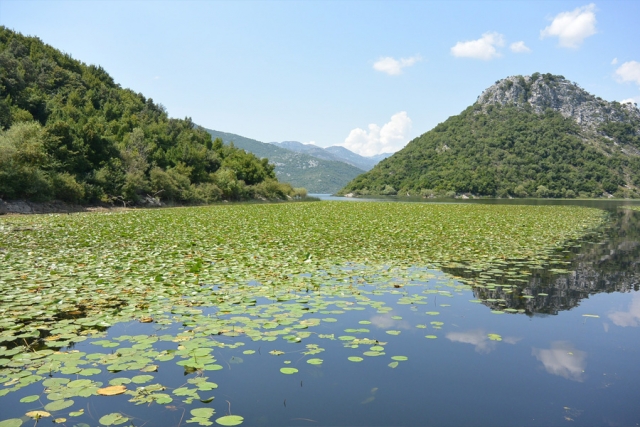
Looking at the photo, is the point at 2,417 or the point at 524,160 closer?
the point at 2,417

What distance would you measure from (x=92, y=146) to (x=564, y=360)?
4737 centimetres

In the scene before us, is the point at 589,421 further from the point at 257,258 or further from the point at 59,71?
the point at 59,71

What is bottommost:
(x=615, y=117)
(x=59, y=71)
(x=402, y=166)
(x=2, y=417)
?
(x=2, y=417)

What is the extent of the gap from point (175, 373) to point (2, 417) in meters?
1.56

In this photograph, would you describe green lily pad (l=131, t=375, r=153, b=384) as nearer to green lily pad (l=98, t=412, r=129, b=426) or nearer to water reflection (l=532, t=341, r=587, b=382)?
green lily pad (l=98, t=412, r=129, b=426)

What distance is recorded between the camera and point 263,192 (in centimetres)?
8000

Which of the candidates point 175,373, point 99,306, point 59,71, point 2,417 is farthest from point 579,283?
point 59,71

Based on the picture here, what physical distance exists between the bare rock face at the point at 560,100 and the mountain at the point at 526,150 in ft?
1.00

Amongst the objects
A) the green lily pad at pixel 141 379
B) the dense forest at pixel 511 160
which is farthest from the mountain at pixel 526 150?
the green lily pad at pixel 141 379

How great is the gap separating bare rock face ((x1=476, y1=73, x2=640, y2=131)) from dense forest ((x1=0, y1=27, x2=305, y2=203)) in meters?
95.0

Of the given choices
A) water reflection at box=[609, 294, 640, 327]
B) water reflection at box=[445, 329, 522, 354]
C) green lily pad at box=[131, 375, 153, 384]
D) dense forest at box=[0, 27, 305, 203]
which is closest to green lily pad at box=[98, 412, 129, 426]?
green lily pad at box=[131, 375, 153, 384]

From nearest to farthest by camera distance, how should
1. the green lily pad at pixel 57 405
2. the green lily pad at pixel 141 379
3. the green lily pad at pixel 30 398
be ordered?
1. the green lily pad at pixel 57 405
2. the green lily pad at pixel 30 398
3. the green lily pad at pixel 141 379

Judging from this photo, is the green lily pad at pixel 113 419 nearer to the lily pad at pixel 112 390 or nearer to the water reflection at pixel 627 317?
the lily pad at pixel 112 390

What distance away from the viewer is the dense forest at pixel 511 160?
386 ft
